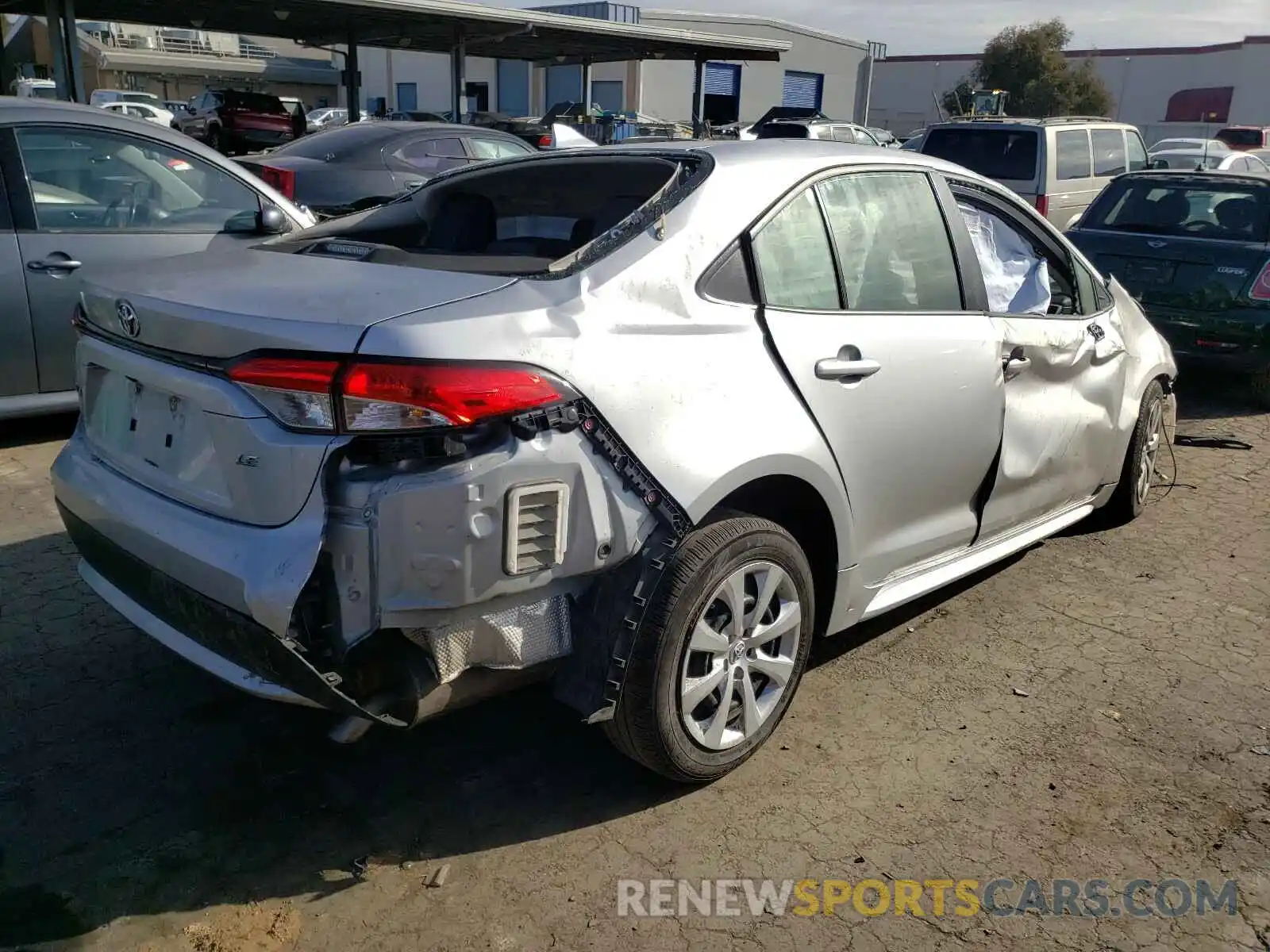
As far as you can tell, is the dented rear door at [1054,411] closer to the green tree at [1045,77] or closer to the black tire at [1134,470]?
the black tire at [1134,470]

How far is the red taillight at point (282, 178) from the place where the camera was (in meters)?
8.83

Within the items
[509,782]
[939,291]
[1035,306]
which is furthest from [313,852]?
[1035,306]

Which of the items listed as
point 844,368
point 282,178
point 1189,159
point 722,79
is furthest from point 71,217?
point 722,79

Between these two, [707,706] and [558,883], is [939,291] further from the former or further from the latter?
[558,883]

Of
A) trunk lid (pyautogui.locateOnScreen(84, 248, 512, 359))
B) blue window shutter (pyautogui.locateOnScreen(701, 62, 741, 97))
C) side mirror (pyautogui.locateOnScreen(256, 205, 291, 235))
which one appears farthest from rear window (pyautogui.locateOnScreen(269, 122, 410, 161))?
blue window shutter (pyautogui.locateOnScreen(701, 62, 741, 97))

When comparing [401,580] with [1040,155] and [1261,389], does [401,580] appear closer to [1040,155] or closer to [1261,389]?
[1261,389]

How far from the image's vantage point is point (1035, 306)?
4.19 metres

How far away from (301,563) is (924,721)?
2.07 m

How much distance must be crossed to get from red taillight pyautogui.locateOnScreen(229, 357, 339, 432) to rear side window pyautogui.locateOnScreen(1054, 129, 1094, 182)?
11802 millimetres

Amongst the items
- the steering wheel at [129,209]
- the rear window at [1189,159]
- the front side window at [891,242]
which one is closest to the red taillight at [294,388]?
the front side window at [891,242]

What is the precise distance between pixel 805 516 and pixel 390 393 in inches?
55.3

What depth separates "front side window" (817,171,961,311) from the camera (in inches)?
128

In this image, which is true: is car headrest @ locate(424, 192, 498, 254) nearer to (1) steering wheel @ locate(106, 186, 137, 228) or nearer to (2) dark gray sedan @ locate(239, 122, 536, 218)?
(1) steering wheel @ locate(106, 186, 137, 228)

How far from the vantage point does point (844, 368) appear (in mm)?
3023
